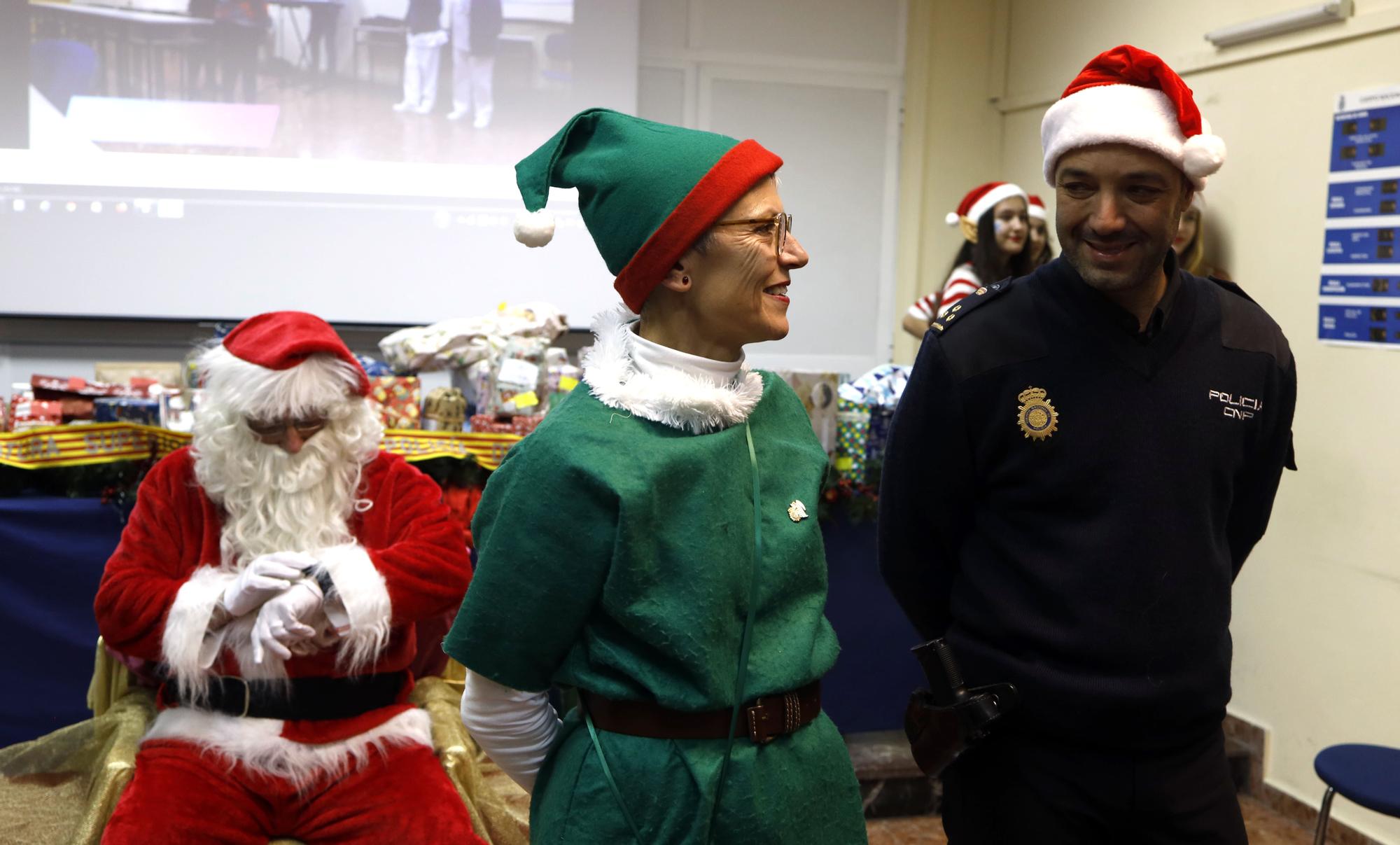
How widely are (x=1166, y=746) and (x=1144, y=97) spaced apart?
876 millimetres

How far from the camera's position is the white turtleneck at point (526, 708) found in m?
1.44

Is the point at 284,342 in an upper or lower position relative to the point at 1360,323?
lower

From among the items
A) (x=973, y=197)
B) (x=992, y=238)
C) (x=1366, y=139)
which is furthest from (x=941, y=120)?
(x=1366, y=139)

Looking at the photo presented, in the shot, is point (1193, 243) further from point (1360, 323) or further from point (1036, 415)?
point (1036, 415)

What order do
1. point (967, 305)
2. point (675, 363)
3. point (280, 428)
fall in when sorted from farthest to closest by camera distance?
1. point (280, 428)
2. point (967, 305)
3. point (675, 363)

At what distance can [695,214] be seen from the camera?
1.37 meters

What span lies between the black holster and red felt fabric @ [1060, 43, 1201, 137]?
Result: 0.80 metres

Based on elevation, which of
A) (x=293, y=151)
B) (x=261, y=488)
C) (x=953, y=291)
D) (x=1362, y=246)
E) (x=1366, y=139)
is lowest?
(x=261, y=488)

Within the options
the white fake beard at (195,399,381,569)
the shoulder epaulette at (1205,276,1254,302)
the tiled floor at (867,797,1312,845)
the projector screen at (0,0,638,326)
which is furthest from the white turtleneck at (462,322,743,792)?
the projector screen at (0,0,638,326)

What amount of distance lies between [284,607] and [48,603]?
1.29 meters

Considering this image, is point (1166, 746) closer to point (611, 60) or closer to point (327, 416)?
point (327, 416)

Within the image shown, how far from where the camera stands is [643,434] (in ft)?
4.51

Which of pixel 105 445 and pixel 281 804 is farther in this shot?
pixel 105 445

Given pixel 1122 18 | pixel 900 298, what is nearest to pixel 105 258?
pixel 900 298
